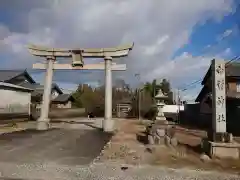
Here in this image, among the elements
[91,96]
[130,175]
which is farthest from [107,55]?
[91,96]

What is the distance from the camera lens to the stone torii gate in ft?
66.3

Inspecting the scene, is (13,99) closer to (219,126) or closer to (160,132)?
(160,132)

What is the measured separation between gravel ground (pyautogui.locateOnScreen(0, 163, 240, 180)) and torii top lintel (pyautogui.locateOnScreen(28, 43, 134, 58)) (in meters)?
13.3

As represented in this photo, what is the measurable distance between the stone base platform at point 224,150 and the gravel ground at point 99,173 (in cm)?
239

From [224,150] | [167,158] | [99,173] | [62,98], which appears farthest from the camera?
[62,98]

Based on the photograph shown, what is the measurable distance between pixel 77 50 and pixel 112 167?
14014 mm

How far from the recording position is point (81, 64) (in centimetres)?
2100

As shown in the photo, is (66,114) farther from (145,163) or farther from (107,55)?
(145,163)

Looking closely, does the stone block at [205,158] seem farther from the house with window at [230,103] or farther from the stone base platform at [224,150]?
the house with window at [230,103]

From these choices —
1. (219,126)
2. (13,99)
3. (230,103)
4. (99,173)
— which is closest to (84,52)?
(13,99)

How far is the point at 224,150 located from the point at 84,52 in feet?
45.9

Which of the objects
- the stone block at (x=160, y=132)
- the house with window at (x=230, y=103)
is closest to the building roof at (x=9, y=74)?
the house with window at (x=230, y=103)

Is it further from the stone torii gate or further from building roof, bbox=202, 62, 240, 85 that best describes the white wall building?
building roof, bbox=202, 62, 240, 85

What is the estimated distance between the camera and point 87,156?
32.1 ft
